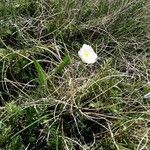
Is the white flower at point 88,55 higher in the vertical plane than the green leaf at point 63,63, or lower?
lower

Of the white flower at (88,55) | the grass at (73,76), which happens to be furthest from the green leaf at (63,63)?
the white flower at (88,55)

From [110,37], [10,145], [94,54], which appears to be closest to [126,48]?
[110,37]

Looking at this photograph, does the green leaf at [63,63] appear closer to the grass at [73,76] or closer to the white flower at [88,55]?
the grass at [73,76]

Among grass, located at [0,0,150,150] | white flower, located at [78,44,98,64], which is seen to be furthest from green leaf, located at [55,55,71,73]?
white flower, located at [78,44,98,64]

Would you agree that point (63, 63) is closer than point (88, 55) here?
Yes

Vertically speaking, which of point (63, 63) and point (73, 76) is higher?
point (63, 63)

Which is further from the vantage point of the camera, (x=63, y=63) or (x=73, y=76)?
(x=73, y=76)
